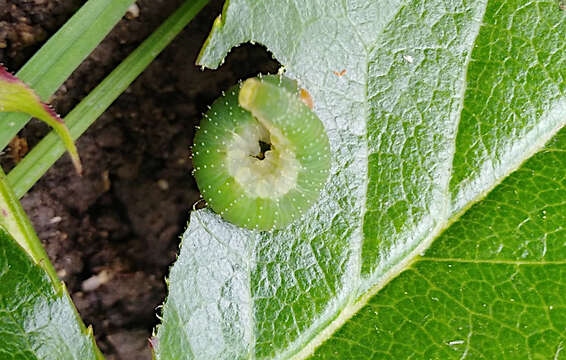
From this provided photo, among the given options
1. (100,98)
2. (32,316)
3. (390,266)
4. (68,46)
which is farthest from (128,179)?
(390,266)

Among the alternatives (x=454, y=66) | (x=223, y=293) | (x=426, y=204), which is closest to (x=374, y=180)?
(x=426, y=204)

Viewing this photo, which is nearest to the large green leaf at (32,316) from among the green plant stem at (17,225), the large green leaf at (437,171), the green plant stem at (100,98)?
the green plant stem at (17,225)

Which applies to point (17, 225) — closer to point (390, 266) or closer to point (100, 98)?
point (100, 98)

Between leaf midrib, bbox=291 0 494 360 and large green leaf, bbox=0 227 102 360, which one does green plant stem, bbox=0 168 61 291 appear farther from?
leaf midrib, bbox=291 0 494 360

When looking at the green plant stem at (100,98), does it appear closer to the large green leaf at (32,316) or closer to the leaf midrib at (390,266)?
the large green leaf at (32,316)

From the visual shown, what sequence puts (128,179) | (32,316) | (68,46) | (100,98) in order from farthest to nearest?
(128,179) < (100,98) < (68,46) < (32,316)

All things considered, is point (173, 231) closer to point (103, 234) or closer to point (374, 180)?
point (103, 234)
